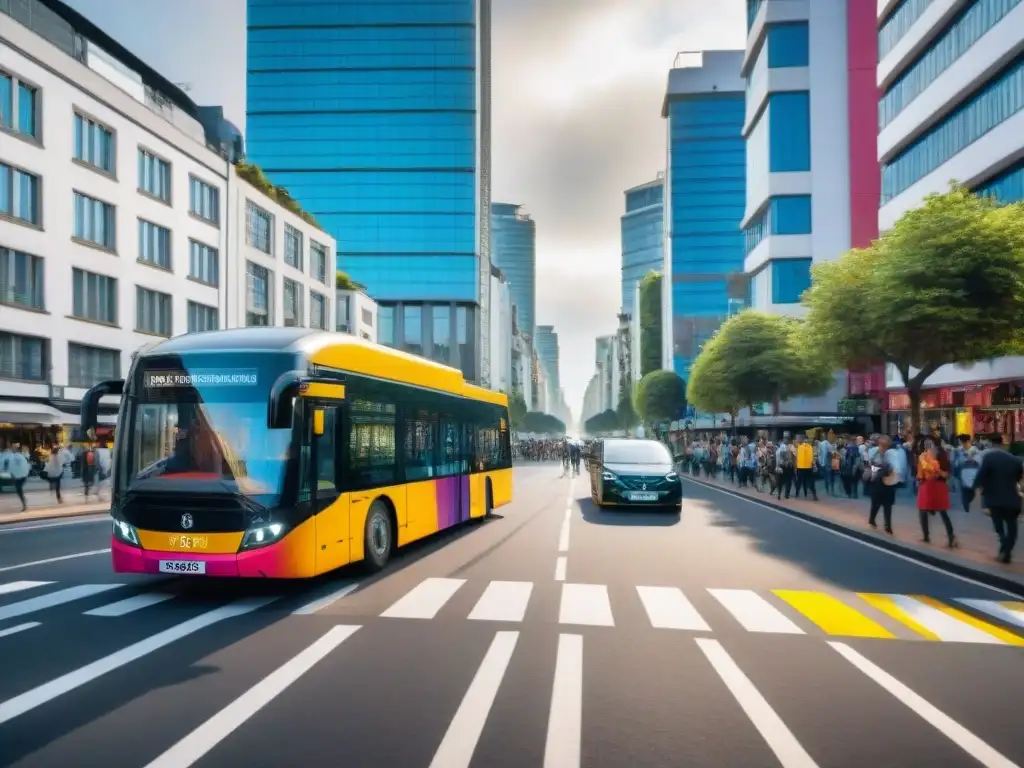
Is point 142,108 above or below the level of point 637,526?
above

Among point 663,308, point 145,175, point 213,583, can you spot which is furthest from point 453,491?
point 663,308

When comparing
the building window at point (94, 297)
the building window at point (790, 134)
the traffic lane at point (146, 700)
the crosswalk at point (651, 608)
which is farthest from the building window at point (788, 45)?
the traffic lane at point (146, 700)

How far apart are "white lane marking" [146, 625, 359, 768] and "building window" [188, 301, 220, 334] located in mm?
39683

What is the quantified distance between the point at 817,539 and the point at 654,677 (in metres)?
10.0

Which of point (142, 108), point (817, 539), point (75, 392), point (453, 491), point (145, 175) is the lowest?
point (817, 539)

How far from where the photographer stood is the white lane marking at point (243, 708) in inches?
169

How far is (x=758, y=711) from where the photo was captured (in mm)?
5160

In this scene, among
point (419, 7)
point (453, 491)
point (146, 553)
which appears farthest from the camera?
point (419, 7)

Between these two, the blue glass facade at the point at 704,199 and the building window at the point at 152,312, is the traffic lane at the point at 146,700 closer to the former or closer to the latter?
the building window at the point at 152,312

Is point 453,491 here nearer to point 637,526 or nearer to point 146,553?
point 637,526

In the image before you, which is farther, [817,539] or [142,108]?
[142,108]

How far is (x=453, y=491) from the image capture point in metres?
14.4

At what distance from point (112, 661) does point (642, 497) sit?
46.4 feet

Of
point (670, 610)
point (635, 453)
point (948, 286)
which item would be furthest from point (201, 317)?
point (670, 610)
